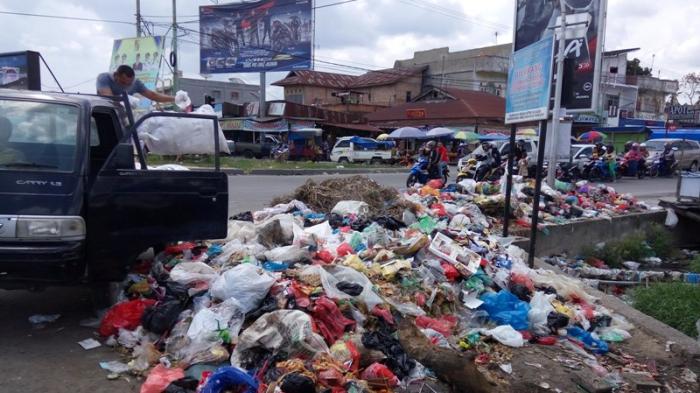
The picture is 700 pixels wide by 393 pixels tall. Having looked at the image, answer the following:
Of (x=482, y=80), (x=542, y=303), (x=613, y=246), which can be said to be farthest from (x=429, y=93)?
(x=542, y=303)

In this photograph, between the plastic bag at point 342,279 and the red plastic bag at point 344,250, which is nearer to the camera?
the plastic bag at point 342,279

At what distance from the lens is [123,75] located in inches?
229

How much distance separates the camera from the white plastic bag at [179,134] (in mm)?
5094

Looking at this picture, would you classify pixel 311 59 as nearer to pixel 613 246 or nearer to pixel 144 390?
pixel 613 246

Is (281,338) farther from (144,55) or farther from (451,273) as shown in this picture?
(144,55)

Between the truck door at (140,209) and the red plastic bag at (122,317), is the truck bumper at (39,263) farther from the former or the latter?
the red plastic bag at (122,317)

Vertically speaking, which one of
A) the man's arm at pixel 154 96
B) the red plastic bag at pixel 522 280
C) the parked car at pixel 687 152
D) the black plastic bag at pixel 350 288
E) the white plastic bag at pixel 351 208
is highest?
the man's arm at pixel 154 96

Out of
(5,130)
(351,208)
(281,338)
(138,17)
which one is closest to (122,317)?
(281,338)

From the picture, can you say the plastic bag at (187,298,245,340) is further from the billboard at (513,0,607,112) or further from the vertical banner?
the vertical banner

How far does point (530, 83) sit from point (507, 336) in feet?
11.1

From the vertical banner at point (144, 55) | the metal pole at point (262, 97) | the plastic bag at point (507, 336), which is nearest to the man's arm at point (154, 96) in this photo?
the plastic bag at point (507, 336)

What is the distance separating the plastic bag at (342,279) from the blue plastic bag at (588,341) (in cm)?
193

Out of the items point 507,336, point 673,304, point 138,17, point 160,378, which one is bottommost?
point 673,304

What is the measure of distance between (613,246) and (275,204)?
6548 mm
